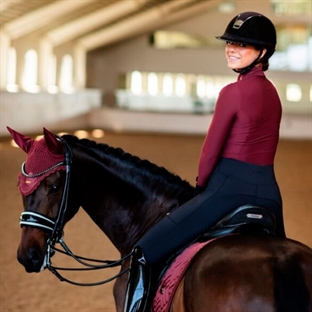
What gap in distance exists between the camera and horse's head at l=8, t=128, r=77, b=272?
3.40m

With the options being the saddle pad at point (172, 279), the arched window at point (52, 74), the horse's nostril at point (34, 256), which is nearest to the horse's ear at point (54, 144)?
the horse's nostril at point (34, 256)

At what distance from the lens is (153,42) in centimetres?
4034

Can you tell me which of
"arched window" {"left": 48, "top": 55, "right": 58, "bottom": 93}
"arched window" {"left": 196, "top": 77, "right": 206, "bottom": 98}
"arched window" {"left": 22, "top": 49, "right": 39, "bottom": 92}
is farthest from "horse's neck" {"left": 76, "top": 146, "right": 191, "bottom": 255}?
"arched window" {"left": 196, "top": 77, "right": 206, "bottom": 98}

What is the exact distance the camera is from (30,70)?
30125 mm

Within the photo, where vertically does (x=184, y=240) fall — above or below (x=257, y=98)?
below

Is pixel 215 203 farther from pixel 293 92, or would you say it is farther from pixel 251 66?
pixel 293 92

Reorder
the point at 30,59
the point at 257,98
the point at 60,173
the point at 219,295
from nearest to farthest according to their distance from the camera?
the point at 219,295 < the point at 257,98 < the point at 60,173 < the point at 30,59

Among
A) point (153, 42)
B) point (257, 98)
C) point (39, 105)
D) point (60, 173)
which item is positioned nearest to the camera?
point (257, 98)

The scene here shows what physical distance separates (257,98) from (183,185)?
68 centimetres

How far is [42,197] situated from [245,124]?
101 cm

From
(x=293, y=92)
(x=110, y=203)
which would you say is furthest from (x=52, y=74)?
(x=110, y=203)

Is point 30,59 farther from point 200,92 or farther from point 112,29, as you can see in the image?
point 200,92

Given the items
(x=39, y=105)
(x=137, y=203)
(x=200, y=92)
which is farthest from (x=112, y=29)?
(x=137, y=203)

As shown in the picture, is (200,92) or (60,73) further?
(200,92)
